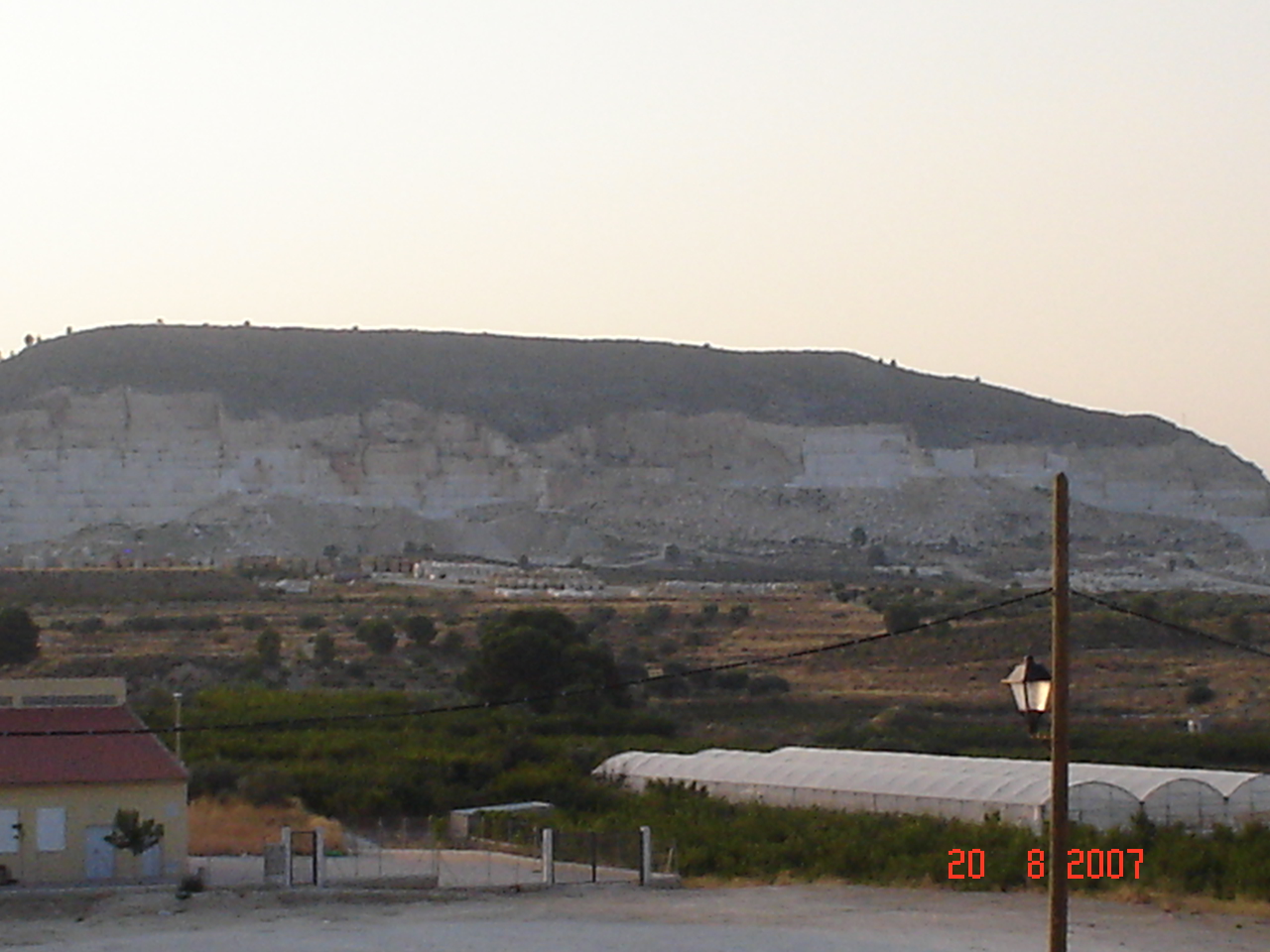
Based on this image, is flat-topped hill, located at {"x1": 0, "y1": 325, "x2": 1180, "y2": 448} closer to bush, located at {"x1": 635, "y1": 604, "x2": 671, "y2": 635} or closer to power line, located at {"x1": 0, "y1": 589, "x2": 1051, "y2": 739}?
bush, located at {"x1": 635, "y1": 604, "x2": 671, "y2": 635}

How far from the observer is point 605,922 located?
61.0ft

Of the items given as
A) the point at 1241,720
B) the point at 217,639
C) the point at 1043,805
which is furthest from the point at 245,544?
the point at 1043,805

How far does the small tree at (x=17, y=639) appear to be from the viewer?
151 feet

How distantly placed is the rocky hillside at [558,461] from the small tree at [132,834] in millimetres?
66691

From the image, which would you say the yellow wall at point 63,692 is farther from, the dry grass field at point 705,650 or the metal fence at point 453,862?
the dry grass field at point 705,650

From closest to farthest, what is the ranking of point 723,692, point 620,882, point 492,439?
point 620,882 → point 723,692 → point 492,439

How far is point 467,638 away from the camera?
53562mm

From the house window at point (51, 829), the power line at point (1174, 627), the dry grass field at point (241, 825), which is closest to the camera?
the house window at point (51, 829)

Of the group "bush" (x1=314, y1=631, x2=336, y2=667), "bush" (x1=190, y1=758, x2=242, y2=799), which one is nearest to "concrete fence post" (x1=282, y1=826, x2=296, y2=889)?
"bush" (x1=190, y1=758, x2=242, y2=799)

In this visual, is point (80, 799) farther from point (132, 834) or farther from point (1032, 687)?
point (1032, 687)

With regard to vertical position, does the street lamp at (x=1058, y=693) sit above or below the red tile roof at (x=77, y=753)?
above

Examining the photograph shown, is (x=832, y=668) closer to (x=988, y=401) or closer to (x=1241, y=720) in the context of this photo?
(x=1241, y=720)

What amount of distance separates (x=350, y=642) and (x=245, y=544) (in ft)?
124

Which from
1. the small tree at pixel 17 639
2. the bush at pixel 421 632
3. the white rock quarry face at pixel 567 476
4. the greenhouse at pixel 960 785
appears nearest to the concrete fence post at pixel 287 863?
the greenhouse at pixel 960 785
